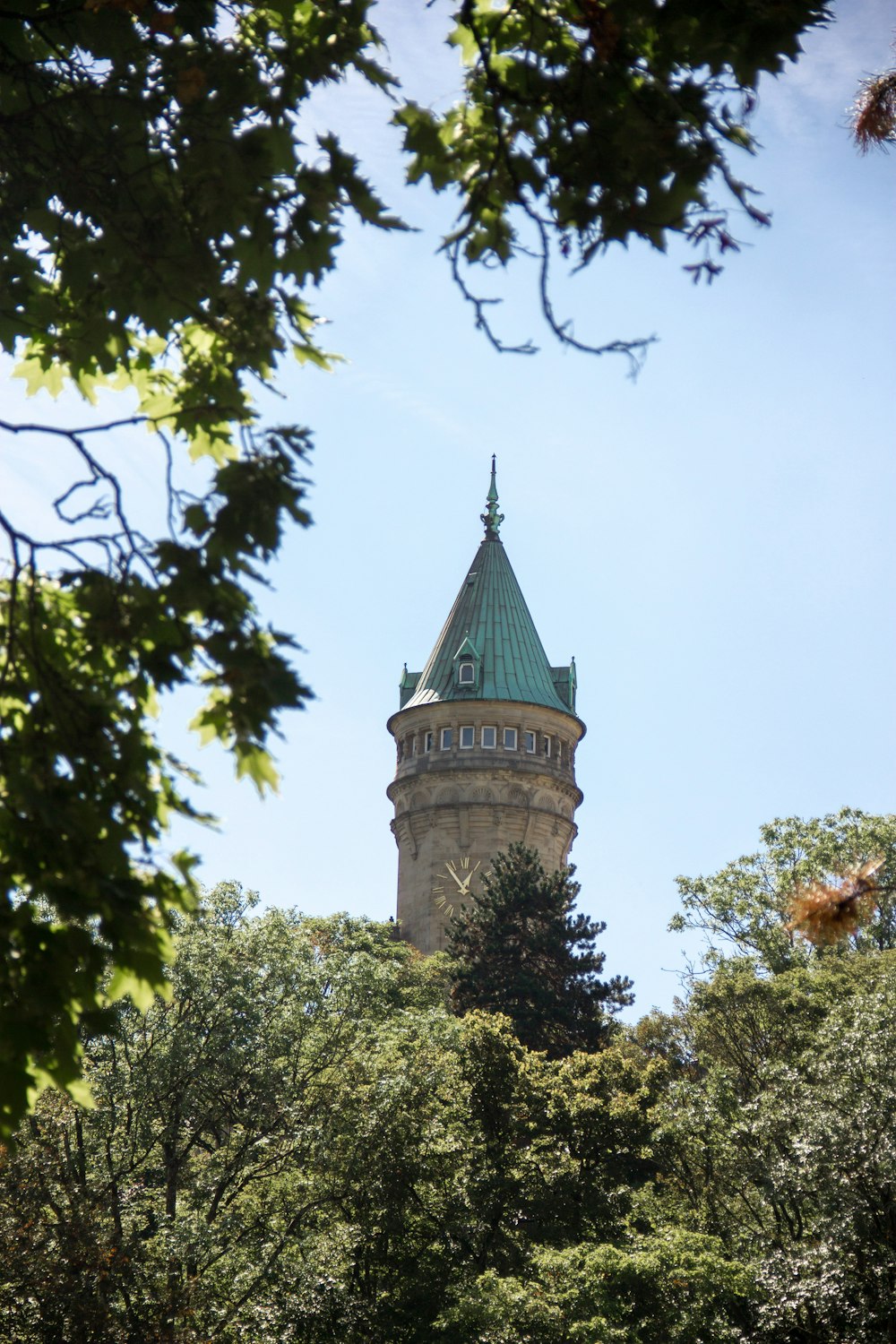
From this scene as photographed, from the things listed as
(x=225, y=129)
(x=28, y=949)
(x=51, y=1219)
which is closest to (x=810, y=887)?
(x=28, y=949)

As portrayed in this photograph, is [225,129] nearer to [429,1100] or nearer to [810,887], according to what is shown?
[810,887]

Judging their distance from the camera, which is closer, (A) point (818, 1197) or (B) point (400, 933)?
(A) point (818, 1197)

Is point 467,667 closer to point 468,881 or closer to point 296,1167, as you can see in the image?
point 468,881

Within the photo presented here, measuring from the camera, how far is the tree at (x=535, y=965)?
36.7 meters

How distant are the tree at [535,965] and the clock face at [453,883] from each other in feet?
37.1

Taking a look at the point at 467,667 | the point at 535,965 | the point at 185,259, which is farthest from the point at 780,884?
the point at 185,259

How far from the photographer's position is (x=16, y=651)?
6.36 metres

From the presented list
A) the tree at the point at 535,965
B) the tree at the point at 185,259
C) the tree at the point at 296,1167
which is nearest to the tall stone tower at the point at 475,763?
the tree at the point at 535,965

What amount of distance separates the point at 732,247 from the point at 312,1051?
2560 cm

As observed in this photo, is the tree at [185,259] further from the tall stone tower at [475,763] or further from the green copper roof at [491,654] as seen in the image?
the green copper roof at [491,654]

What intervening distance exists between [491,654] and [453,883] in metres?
8.91

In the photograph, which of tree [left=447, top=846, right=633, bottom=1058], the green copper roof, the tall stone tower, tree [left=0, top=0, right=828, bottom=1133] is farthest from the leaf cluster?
the green copper roof

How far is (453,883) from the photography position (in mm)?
56406

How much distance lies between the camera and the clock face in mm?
56031
